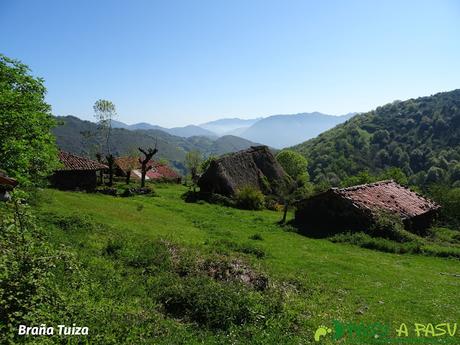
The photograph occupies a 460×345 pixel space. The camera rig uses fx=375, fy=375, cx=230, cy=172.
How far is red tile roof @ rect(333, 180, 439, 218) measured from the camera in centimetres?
3466

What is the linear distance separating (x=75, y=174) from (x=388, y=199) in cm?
3651

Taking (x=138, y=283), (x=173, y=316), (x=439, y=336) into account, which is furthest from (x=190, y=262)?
(x=439, y=336)

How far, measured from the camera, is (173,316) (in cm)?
1349

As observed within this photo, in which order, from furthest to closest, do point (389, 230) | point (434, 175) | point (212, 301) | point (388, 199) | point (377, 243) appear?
1. point (434, 175)
2. point (388, 199)
3. point (389, 230)
4. point (377, 243)
5. point (212, 301)

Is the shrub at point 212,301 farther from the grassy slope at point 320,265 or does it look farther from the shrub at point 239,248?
the shrub at point 239,248

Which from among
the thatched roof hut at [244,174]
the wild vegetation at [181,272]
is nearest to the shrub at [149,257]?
the wild vegetation at [181,272]

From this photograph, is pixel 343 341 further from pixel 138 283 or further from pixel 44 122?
pixel 44 122

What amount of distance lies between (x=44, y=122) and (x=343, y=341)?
1097 inches

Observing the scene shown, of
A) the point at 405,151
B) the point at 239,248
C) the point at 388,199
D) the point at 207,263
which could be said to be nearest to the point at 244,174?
the point at 388,199

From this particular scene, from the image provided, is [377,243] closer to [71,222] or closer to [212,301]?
[212,301]

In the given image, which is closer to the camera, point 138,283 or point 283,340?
point 283,340

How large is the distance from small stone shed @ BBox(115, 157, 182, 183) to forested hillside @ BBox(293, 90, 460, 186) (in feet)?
193

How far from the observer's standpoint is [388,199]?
37875mm

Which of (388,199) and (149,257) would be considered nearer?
(149,257)
